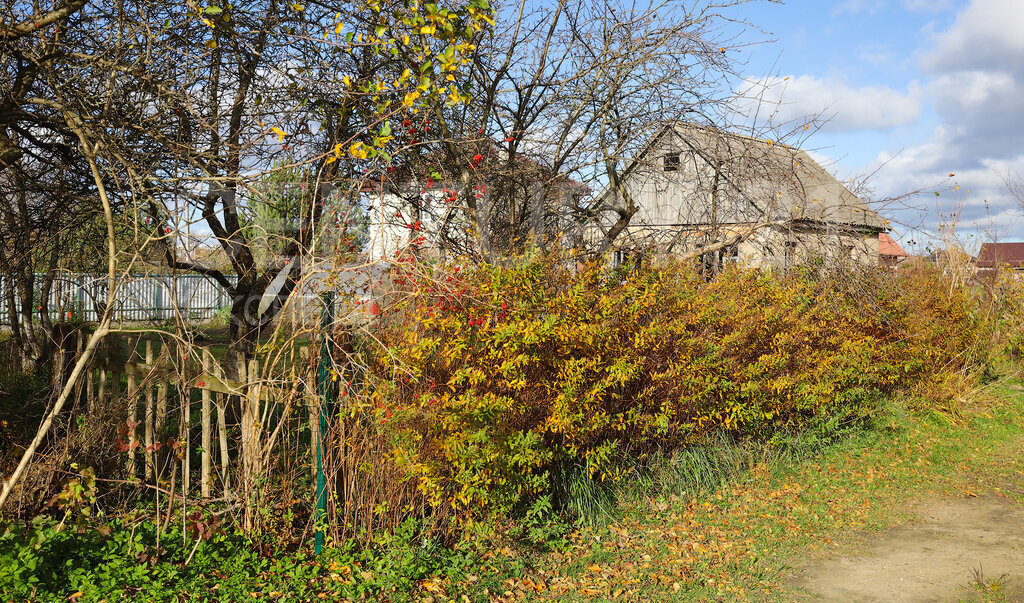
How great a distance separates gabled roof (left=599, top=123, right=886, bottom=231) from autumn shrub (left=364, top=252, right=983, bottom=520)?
0.89 m

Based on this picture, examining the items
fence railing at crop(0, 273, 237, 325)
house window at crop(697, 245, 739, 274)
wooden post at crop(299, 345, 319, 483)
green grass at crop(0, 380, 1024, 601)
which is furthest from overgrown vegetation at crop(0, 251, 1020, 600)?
house window at crop(697, 245, 739, 274)

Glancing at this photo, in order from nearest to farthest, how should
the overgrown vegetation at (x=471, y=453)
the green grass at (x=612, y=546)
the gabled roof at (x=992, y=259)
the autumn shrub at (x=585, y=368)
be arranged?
the green grass at (x=612, y=546) → the overgrown vegetation at (x=471, y=453) → the autumn shrub at (x=585, y=368) → the gabled roof at (x=992, y=259)

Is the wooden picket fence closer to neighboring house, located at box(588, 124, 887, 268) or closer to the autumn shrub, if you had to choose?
the autumn shrub

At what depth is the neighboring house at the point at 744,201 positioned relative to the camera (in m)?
7.98

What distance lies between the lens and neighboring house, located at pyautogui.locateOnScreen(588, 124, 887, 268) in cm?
798

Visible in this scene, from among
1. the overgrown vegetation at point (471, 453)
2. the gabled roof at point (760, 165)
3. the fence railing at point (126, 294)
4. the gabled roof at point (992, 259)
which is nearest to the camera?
the overgrown vegetation at point (471, 453)

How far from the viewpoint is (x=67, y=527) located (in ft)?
13.1

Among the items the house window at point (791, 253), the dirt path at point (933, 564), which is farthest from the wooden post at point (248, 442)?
the house window at point (791, 253)

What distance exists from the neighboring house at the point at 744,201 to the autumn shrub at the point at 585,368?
1.98ft

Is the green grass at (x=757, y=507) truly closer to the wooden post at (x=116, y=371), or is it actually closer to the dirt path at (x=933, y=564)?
the dirt path at (x=933, y=564)

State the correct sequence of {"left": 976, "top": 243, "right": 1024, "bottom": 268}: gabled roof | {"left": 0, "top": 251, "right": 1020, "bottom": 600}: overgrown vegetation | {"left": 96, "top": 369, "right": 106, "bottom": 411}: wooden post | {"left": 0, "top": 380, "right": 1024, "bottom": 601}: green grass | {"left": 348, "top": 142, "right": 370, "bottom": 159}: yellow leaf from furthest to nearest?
1. {"left": 976, "top": 243, "right": 1024, "bottom": 268}: gabled roof
2. {"left": 96, "top": 369, "right": 106, "bottom": 411}: wooden post
3. {"left": 348, "top": 142, "right": 370, "bottom": 159}: yellow leaf
4. {"left": 0, "top": 251, "right": 1020, "bottom": 600}: overgrown vegetation
5. {"left": 0, "top": 380, "right": 1024, "bottom": 601}: green grass

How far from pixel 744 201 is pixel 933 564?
4761mm

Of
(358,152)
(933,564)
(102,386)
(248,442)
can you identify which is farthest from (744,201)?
(102,386)

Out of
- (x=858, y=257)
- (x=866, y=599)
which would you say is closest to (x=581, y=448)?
(x=866, y=599)
